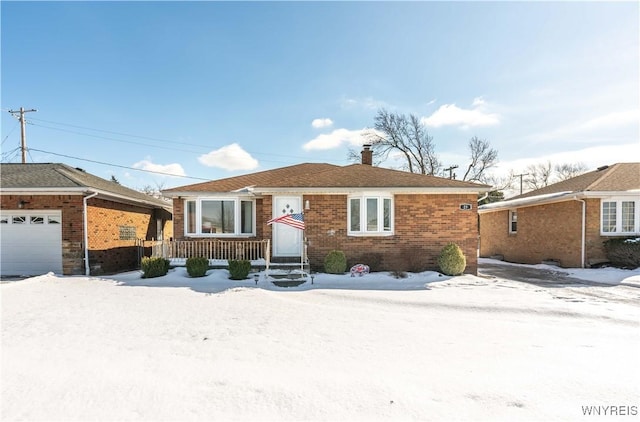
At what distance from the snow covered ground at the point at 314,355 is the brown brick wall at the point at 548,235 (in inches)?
221

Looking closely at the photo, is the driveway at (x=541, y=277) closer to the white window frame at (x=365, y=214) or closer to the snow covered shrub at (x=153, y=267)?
the white window frame at (x=365, y=214)

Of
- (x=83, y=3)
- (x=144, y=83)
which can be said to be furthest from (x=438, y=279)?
(x=144, y=83)

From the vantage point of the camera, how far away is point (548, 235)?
1568cm

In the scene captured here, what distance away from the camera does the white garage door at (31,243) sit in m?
12.1

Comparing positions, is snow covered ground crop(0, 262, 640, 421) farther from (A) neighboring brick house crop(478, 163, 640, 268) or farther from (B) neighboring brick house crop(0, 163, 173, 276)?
(A) neighboring brick house crop(478, 163, 640, 268)

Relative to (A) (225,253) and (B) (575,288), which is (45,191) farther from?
(B) (575,288)

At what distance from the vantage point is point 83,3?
9.77m

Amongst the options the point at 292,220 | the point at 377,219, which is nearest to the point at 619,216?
the point at 377,219

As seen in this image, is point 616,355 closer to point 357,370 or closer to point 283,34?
point 357,370

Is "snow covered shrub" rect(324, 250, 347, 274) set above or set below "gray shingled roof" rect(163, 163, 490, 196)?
below

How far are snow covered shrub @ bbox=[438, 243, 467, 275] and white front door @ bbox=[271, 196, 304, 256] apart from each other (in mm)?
5322

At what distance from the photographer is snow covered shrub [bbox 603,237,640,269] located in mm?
12578

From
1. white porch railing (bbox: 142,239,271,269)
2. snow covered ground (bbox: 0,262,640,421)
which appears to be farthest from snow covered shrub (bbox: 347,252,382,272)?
white porch railing (bbox: 142,239,271,269)

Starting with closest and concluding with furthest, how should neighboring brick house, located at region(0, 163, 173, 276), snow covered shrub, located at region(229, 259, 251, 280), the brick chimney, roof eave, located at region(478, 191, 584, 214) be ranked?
snow covered shrub, located at region(229, 259, 251, 280) < neighboring brick house, located at region(0, 163, 173, 276) < roof eave, located at region(478, 191, 584, 214) < the brick chimney
